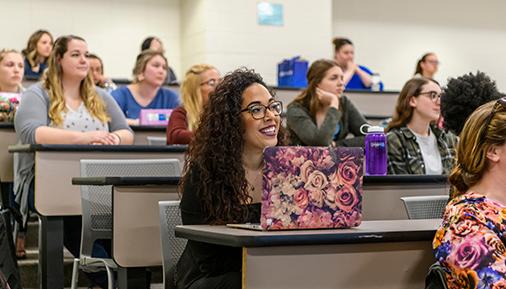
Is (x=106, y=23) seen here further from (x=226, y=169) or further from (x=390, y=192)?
(x=226, y=169)

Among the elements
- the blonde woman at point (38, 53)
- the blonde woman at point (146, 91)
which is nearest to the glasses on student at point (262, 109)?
the blonde woman at point (146, 91)

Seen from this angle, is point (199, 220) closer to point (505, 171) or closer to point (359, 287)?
point (359, 287)

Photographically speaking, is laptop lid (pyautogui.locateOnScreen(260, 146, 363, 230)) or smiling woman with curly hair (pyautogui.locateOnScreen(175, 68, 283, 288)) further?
smiling woman with curly hair (pyautogui.locateOnScreen(175, 68, 283, 288))

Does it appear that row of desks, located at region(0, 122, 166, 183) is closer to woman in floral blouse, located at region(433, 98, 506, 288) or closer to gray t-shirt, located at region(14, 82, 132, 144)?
gray t-shirt, located at region(14, 82, 132, 144)

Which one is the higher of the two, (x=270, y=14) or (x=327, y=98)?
(x=270, y=14)

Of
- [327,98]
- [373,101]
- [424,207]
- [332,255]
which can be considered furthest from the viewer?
[373,101]

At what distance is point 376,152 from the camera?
10.7 feet

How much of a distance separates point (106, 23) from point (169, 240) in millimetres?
7302

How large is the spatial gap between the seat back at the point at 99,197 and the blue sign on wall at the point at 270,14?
6150mm

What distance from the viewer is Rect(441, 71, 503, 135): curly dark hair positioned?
3283 mm

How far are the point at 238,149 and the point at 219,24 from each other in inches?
267

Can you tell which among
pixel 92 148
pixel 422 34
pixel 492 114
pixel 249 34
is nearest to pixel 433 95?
pixel 92 148

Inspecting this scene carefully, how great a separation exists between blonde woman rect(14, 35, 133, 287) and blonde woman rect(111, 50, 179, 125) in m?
1.09

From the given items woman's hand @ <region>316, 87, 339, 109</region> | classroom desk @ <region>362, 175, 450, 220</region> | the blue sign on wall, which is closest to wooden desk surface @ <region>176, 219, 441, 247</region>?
classroom desk @ <region>362, 175, 450, 220</region>
